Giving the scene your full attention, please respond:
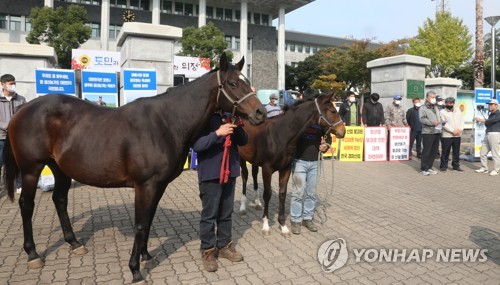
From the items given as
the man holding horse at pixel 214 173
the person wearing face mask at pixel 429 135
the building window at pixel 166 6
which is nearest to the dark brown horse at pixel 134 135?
the man holding horse at pixel 214 173

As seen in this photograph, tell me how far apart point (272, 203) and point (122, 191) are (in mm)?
3203

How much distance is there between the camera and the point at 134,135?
367 cm

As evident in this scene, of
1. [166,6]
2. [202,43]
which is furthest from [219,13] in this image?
[202,43]

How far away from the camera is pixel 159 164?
3.63m

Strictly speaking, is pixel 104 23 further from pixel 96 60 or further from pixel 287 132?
pixel 287 132

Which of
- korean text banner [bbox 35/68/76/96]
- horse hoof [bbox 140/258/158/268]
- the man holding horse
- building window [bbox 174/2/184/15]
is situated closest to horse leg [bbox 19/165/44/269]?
horse hoof [bbox 140/258/158/268]

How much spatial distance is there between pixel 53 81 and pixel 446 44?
36504mm

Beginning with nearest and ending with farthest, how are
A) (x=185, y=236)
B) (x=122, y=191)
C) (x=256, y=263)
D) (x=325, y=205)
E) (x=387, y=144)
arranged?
(x=256, y=263)
(x=185, y=236)
(x=325, y=205)
(x=122, y=191)
(x=387, y=144)

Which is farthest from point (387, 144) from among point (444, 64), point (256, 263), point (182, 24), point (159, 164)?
point (182, 24)

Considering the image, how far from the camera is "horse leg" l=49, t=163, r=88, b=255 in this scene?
4457 mm

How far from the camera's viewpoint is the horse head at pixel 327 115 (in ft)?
17.1

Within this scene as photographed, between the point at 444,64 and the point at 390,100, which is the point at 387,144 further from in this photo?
the point at 444,64

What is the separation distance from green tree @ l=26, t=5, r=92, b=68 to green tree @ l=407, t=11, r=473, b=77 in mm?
31773

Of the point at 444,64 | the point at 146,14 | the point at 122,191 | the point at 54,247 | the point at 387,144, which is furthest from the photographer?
the point at 146,14
